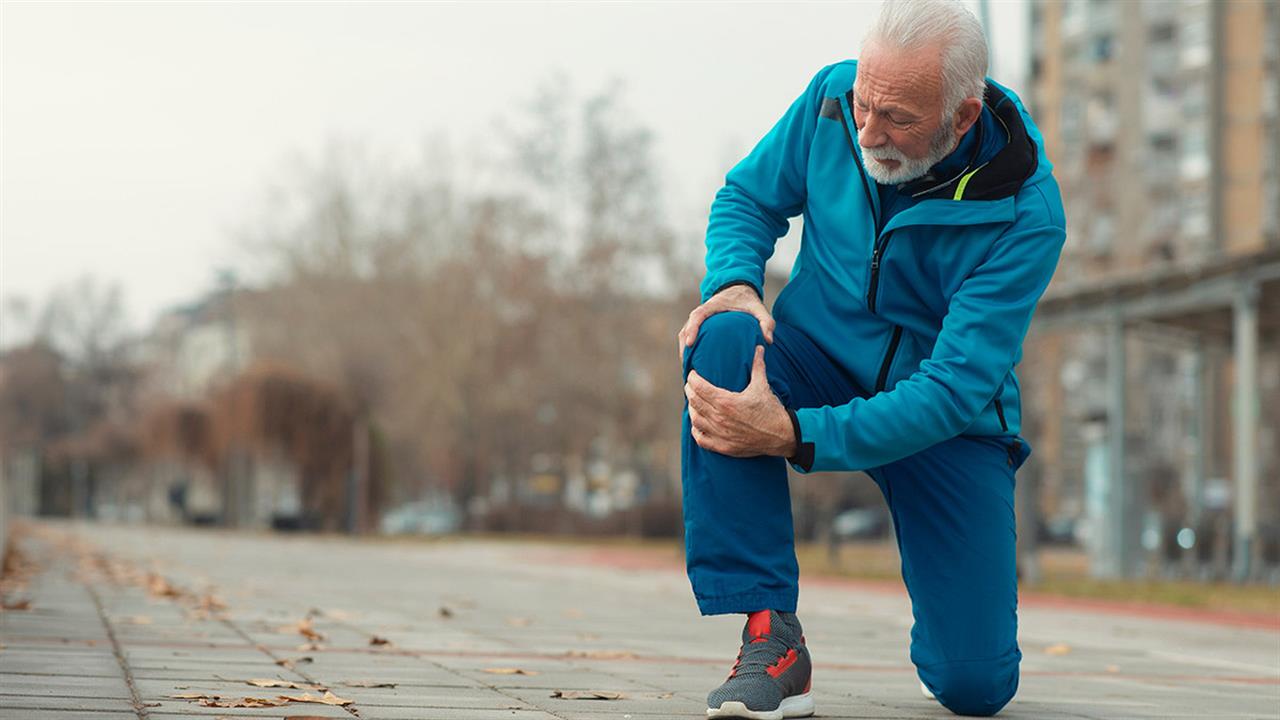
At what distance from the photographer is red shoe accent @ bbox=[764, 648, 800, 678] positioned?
3.70 meters

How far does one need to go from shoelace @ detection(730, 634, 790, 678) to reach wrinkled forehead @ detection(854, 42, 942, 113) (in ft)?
3.97

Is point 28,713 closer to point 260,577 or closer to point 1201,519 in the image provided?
point 260,577

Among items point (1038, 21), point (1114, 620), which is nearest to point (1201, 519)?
point (1114, 620)

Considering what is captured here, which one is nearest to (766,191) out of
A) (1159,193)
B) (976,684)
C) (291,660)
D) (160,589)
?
(976,684)

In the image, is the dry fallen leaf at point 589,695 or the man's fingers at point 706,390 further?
the dry fallen leaf at point 589,695

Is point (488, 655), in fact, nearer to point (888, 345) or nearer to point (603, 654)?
point (603, 654)

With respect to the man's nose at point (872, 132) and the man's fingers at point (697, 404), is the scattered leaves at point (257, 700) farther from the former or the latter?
the man's nose at point (872, 132)

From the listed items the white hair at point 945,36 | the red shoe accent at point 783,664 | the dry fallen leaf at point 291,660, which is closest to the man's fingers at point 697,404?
the red shoe accent at point 783,664

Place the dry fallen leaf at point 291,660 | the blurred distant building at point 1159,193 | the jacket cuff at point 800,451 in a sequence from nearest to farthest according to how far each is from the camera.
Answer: the jacket cuff at point 800,451, the dry fallen leaf at point 291,660, the blurred distant building at point 1159,193

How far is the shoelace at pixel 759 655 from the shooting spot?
12.1 ft

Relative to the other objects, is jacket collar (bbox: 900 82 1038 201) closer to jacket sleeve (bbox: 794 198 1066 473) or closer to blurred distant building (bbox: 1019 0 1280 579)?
jacket sleeve (bbox: 794 198 1066 473)

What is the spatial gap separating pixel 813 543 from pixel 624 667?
142 ft

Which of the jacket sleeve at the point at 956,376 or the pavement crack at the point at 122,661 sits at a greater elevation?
the jacket sleeve at the point at 956,376

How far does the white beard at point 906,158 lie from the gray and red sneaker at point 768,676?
1013mm
